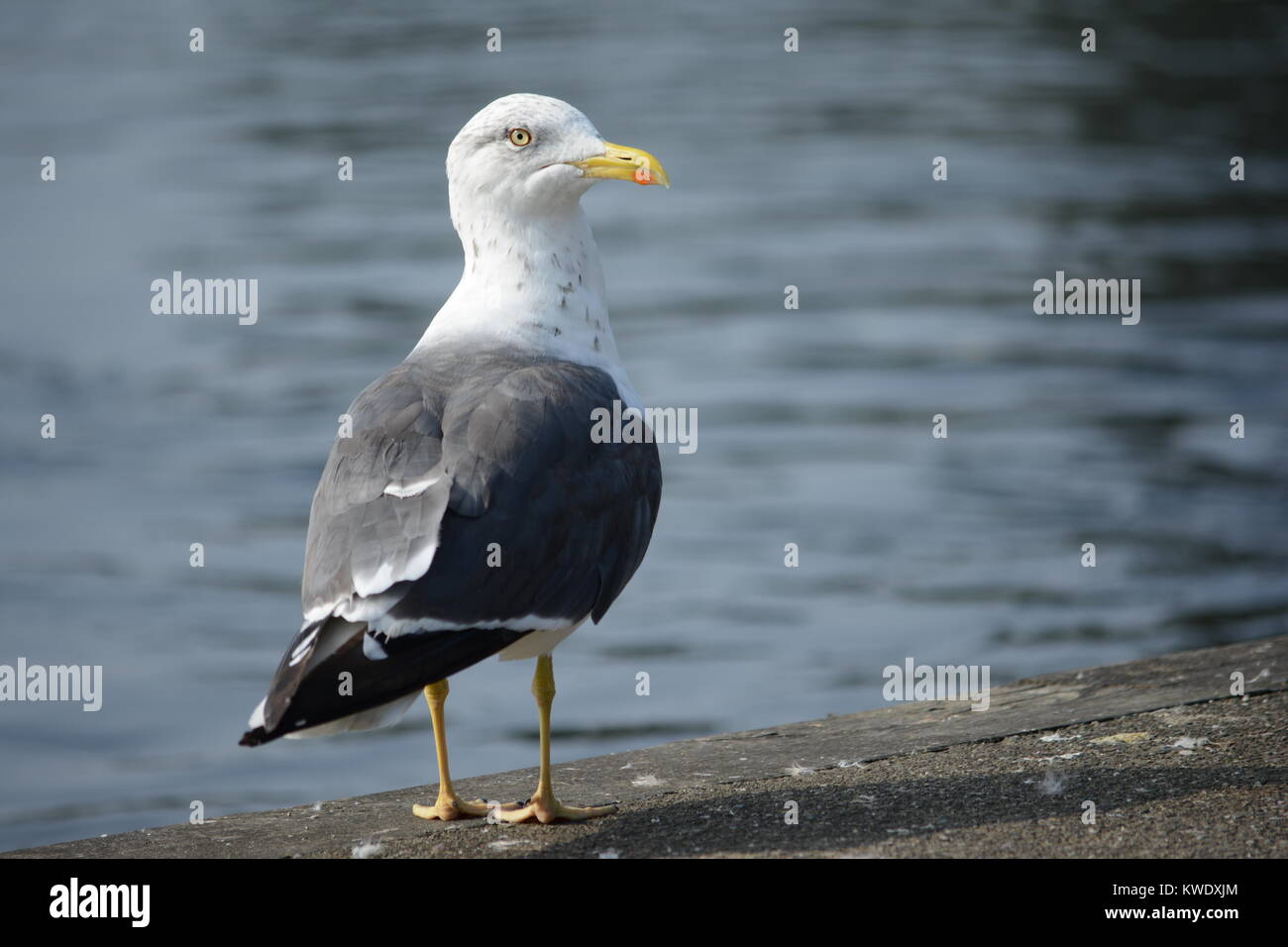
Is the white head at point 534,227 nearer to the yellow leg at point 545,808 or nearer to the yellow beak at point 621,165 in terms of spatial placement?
the yellow beak at point 621,165

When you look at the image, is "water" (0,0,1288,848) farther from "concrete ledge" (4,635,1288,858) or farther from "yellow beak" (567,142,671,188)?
"yellow beak" (567,142,671,188)

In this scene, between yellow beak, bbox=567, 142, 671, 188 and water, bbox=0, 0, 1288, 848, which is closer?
yellow beak, bbox=567, 142, 671, 188

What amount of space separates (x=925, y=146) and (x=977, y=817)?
18.1m

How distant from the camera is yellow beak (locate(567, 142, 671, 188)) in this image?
5258 millimetres

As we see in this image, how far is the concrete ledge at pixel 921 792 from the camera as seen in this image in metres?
4.43

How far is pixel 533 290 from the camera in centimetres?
532

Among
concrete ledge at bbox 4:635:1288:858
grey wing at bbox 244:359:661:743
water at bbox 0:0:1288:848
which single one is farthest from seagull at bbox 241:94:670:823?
water at bbox 0:0:1288:848

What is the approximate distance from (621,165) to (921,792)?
6.76ft

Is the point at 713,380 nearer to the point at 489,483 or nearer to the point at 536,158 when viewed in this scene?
the point at 536,158

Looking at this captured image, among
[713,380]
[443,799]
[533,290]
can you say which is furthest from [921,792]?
[713,380]

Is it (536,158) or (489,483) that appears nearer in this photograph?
(489,483)

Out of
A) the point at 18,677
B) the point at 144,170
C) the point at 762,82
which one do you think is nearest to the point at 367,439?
the point at 18,677

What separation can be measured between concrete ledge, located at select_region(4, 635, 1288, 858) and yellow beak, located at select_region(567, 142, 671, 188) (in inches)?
72.1

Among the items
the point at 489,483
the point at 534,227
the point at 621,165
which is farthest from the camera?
the point at 534,227
